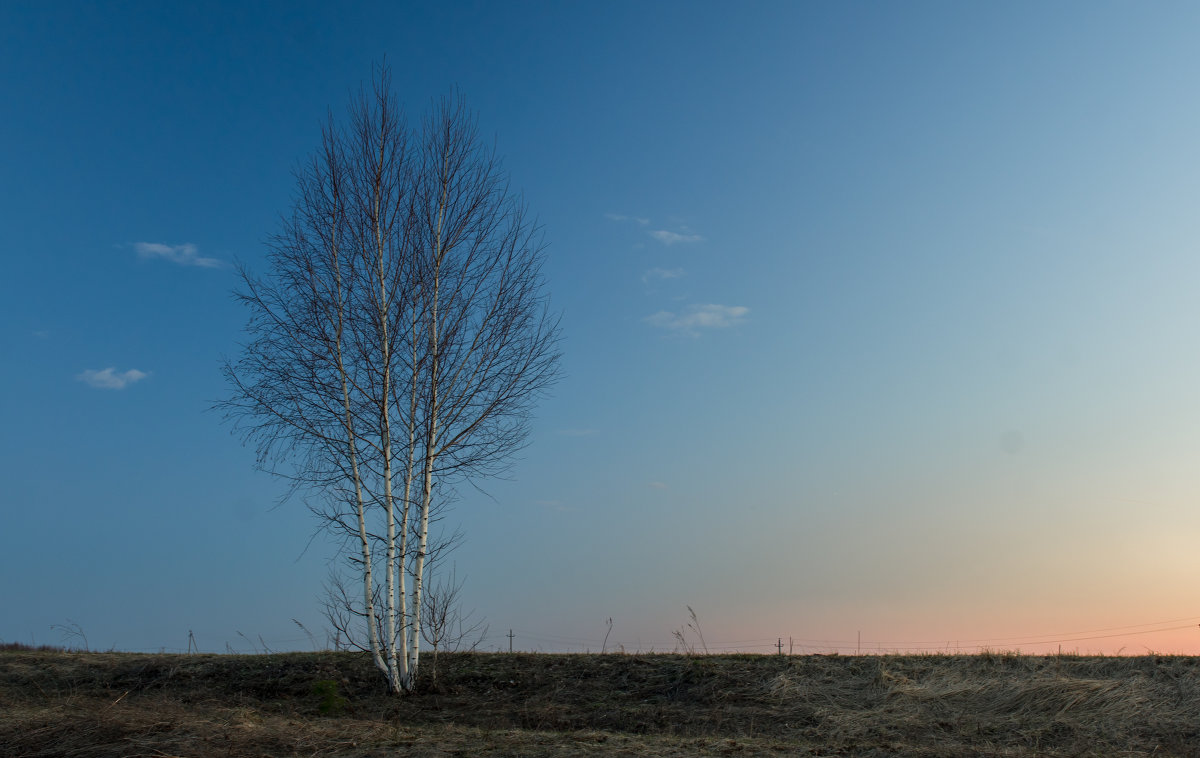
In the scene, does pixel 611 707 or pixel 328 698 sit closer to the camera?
pixel 611 707

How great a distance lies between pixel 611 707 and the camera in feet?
36.0

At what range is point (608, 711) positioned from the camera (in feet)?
35.3

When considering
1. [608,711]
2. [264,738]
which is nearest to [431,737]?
[264,738]

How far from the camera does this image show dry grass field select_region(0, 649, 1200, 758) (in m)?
8.15

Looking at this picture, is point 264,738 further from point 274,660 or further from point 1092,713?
point 1092,713

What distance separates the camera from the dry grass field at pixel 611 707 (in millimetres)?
8148

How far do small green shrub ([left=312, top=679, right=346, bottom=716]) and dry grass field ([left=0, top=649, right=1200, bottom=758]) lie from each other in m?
0.03

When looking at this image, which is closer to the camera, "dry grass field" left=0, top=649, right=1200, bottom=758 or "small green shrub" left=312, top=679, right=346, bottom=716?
"dry grass field" left=0, top=649, right=1200, bottom=758

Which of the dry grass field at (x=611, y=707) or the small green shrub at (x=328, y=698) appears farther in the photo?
the small green shrub at (x=328, y=698)

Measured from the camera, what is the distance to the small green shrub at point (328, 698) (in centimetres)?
1122

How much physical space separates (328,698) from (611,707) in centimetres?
395

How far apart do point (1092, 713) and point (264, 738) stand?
9.17 meters

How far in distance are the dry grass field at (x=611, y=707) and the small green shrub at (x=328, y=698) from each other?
29 millimetres

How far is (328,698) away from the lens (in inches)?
457
